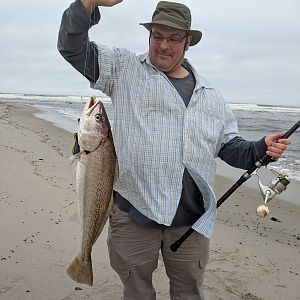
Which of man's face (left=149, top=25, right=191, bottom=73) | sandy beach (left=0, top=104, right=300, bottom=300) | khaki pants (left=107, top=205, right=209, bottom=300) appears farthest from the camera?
sandy beach (left=0, top=104, right=300, bottom=300)

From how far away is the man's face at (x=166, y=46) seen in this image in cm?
→ 310

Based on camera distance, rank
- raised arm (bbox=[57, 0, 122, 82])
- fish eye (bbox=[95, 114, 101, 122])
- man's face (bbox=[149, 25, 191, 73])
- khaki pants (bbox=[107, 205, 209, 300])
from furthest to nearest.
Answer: khaki pants (bbox=[107, 205, 209, 300]) < man's face (bbox=[149, 25, 191, 73]) < fish eye (bbox=[95, 114, 101, 122]) < raised arm (bbox=[57, 0, 122, 82])

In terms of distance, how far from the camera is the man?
3.06 meters

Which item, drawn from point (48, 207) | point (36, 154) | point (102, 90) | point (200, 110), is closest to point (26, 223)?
point (48, 207)

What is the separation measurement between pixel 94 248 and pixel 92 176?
2.41m

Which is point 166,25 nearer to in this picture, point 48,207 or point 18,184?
point 48,207

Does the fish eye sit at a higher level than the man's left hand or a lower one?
higher

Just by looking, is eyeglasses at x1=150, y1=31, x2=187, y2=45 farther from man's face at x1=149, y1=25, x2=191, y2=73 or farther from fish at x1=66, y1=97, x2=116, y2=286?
fish at x1=66, y1=97, x2=116, y2=286

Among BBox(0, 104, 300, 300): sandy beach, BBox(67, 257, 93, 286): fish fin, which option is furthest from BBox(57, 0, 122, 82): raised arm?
BBox(0, 104, 300, 300): sandy beach

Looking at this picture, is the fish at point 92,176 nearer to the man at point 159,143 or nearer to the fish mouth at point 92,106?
the fish mouth at point 92,106

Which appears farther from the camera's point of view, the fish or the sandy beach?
the sandy beach

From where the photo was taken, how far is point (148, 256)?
3.24m

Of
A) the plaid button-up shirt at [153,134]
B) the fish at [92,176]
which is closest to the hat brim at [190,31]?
the plaid button-up shirt at [153,134]

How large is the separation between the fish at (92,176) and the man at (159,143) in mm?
103
